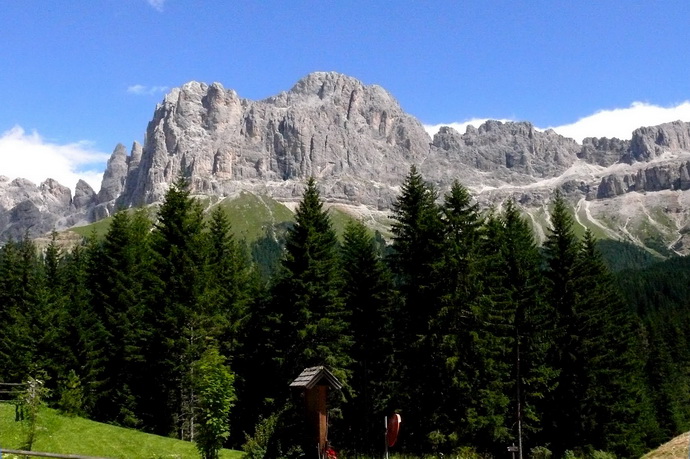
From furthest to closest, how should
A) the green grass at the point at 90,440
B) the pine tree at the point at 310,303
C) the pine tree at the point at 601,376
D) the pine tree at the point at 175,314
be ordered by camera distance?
the pine tree at the point at 601,376, the pine tree at the point at 175,314, the pine tree at the point at 310,303, the green grass at the point at 90,440

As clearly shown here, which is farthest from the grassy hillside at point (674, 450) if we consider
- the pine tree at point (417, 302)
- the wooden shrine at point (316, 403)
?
the pine tree at point (417, 302)

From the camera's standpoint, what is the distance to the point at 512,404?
34.8 metres

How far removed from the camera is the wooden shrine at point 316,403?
17.9 m

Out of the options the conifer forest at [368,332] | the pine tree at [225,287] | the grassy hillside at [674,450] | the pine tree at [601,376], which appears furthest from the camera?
the pine tree at [225,287]

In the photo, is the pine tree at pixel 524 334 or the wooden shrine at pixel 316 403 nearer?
the wooden shrine at pixel 316 403

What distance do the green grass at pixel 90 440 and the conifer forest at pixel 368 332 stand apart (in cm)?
316

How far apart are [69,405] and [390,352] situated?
17836 mm

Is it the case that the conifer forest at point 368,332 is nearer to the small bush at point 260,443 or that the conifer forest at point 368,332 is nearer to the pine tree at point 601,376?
the pine tree at point 601,376

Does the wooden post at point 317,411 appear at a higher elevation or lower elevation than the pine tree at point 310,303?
lower

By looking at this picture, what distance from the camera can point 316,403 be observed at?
18344 mm

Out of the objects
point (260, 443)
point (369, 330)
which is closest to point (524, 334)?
point (369, 330)

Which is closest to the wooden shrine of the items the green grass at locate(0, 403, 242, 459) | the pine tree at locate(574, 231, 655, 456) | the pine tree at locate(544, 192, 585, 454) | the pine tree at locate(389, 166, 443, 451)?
the green grass at locate(0, 403, 242, 459)

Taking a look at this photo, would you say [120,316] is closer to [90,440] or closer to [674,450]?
[90,440]

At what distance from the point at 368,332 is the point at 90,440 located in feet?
56.3
